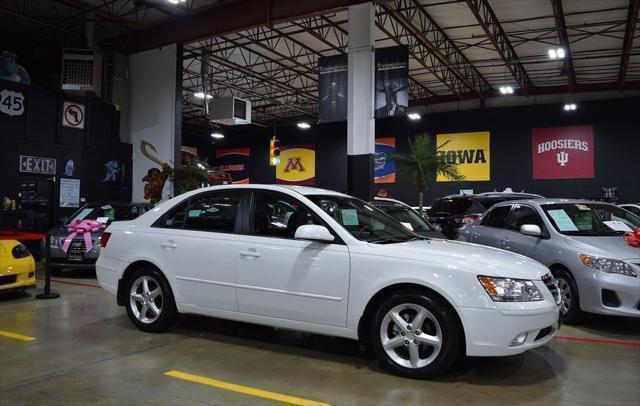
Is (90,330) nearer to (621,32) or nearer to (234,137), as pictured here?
(621,32)

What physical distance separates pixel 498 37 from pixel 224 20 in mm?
8667

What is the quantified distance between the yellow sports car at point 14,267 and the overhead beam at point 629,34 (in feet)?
47.5

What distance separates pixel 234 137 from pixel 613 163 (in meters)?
20.2

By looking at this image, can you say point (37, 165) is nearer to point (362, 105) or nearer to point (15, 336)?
point (362, 105)

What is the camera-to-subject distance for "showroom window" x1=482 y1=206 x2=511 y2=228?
667 cm

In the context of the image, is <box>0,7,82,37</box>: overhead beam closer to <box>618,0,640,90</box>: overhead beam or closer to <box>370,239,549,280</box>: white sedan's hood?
<box>370,239,549,280</box>: white sedan's hood

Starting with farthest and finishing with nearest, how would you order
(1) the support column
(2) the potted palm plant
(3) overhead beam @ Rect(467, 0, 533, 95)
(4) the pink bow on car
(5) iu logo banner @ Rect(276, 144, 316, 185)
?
(5) iu logo banner @ Rect(276, 144, 316, 185) < (2) the potted palm plant < (3) overhead beam @ Rect(467, 0, 533, 95) < (1) the support column < (4) the pink bow on car

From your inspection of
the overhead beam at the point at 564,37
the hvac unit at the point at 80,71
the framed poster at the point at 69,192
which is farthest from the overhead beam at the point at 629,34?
the framed poster at the point at 69,192

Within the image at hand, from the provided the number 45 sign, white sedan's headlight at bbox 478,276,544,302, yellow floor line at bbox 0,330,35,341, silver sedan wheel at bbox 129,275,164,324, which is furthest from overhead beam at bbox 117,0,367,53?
yellow floor line at bbox 0,330,35,341

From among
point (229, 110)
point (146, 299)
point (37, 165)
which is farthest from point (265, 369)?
point (229, 110)

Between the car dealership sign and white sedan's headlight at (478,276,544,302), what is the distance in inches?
468

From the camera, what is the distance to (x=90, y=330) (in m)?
5.04

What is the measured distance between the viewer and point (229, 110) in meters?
16.0

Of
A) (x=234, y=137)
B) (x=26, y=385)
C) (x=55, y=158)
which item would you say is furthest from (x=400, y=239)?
(x=234, y=137)
